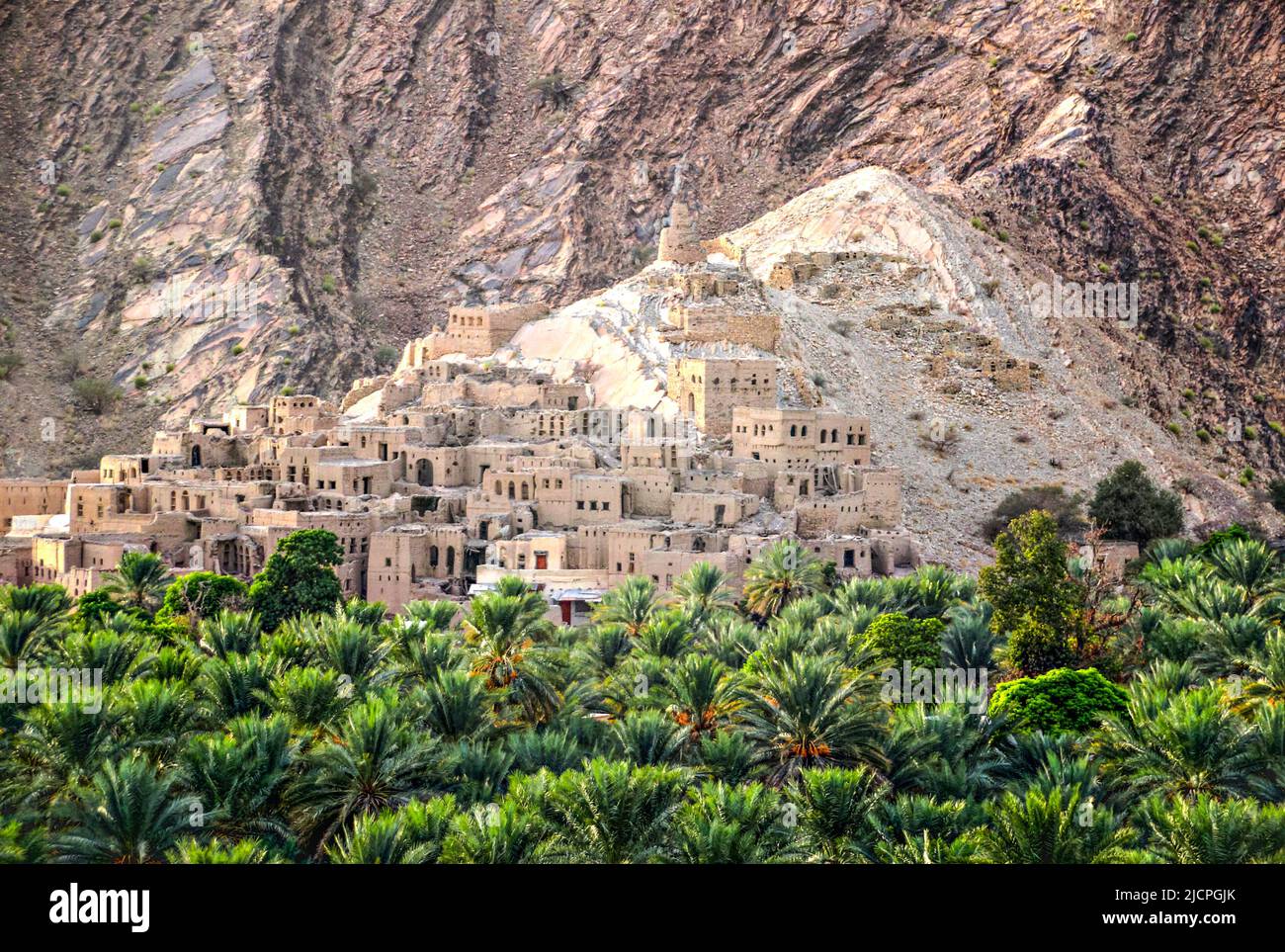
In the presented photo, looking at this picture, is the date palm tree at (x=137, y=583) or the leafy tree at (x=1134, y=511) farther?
the leafy tree at (x=1134, y=511)

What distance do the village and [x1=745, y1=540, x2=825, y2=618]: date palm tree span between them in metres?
2.61

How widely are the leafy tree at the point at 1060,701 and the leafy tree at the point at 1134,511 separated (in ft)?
112

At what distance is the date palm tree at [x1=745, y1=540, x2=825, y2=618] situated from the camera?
59.0m

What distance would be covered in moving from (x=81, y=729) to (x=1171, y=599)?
3291 centimetres

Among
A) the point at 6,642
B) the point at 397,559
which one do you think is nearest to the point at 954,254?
the point at 397,559

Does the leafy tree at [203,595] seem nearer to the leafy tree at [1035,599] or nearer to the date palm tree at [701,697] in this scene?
the date palm tree at [701,697]

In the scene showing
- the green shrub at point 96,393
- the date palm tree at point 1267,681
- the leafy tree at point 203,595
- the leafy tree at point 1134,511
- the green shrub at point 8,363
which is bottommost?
the date palm tree at point 1267,681

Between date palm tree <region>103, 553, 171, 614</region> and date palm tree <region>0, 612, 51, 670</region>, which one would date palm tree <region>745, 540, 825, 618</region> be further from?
date palm tree <region>0, 612, 51, 670</region>

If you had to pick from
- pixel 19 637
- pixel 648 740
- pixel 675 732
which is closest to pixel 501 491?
pixel 19 637

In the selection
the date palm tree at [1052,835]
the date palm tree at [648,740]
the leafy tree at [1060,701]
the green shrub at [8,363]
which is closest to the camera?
the date palm tree at [1052,835]

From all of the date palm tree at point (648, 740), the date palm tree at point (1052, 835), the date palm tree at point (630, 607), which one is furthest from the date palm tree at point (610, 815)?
the date palm tree at point (630, 607)

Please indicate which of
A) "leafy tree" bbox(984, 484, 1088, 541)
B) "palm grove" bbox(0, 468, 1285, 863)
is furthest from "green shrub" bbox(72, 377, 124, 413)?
"palm grove" bbox(0, 468, 1285, 863)

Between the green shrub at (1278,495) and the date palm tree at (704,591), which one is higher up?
the green shrub at (1278,495)

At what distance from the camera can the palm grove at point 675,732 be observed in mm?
30562
